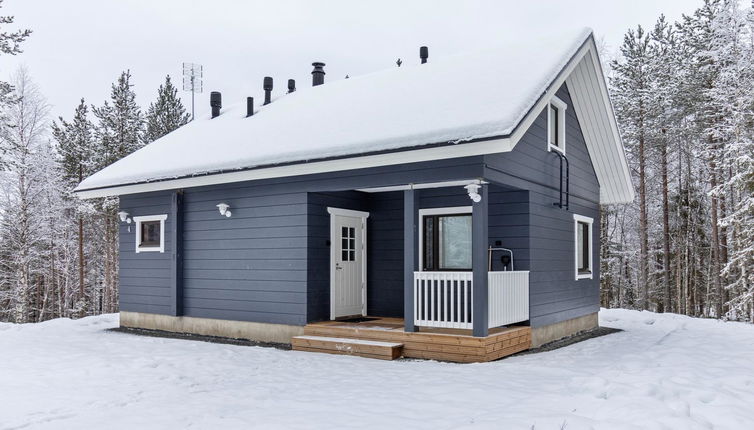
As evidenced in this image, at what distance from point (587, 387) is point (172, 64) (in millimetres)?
97977

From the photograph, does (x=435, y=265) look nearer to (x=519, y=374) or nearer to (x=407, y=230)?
(x=407, y=230)

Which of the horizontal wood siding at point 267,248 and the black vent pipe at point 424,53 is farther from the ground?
the black vent pipe at point 424,53

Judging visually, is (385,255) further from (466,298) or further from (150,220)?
(150,220)

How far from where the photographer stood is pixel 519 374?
21.1ft

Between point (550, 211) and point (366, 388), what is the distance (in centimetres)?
498

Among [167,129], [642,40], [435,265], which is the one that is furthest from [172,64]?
[435,265]

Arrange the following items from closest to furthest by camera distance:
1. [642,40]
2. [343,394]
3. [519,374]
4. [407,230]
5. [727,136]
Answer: [343,394]
[519,374]
[407,230]
[727,136]
[642,40]

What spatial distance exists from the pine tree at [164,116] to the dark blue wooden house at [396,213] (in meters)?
Result: 10.8

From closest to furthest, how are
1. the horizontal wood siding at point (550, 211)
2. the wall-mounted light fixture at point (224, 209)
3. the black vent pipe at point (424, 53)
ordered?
the horizontal wood siding at point (550, 211) < the wall-mounted light fixture at point (224, 209) < the black vent pipe at point (424, 53)

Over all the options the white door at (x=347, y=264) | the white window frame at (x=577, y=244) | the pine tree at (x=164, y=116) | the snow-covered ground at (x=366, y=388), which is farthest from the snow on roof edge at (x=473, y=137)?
the pine tree at (x=164, y=116)

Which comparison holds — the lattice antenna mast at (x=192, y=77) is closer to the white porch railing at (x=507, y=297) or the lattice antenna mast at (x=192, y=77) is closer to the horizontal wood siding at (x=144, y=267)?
the horizontal wood siding at (x=144, y=267)

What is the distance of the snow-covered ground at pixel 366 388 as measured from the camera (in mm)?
4703

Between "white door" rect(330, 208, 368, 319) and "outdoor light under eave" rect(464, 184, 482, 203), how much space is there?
9.58 feet

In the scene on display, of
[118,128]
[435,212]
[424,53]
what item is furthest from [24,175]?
[435,212]
